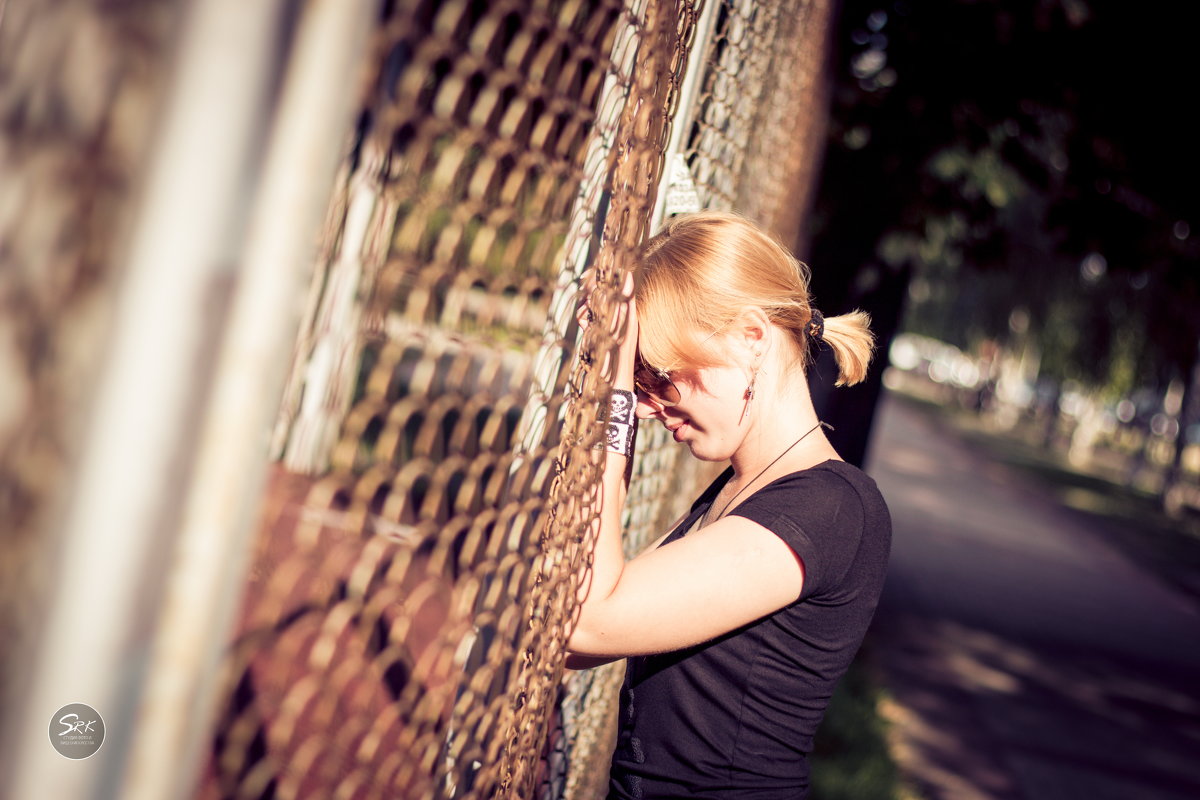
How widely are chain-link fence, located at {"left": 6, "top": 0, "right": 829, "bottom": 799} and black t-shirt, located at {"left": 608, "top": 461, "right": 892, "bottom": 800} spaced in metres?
0.25

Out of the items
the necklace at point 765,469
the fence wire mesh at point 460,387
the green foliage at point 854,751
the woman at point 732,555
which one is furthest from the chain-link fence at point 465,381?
the green foliage at point 854,751

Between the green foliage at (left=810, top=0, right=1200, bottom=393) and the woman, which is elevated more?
the green foliage at (left=810, top=0, right=1200, bottom=393)

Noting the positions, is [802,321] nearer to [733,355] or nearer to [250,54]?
[733,355]

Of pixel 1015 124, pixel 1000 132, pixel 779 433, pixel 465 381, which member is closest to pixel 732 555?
pixel 779 433

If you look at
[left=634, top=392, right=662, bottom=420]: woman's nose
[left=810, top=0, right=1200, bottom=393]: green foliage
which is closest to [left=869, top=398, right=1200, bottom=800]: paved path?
[left=810, top=0, right=1200, bottom=393]: green foliage

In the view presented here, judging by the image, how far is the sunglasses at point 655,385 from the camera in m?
1.83

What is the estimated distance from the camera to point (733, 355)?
1818 mm

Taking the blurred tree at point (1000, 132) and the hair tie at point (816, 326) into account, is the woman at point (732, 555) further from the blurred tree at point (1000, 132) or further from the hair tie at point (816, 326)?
the blurred tree at point (1000, 132)

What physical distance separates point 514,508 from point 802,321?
0.81m

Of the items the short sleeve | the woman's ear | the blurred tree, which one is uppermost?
the blurred tree

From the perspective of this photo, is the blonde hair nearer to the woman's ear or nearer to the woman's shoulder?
the woman's ear

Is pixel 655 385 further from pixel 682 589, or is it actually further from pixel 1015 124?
pixel 1015 124

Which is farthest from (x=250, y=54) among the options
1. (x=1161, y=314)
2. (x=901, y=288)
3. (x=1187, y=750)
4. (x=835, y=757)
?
(x=1161, y=314)

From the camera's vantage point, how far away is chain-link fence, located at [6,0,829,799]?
0.78 metres
